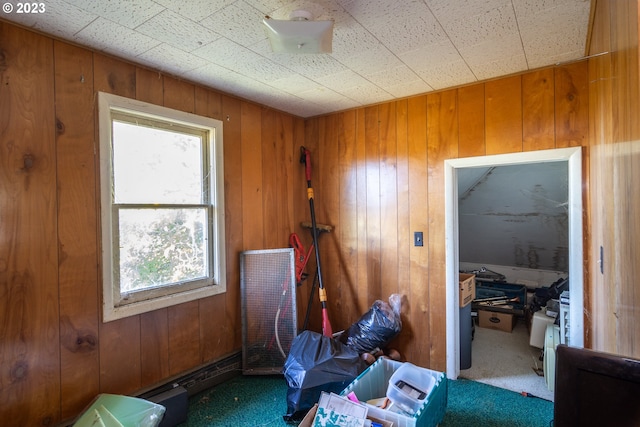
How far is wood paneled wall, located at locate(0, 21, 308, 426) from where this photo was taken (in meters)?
1.53

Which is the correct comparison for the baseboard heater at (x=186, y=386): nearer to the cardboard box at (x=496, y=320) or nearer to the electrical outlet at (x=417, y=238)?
the electrical outlet at (x=417, y=238)

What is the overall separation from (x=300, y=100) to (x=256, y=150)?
0.58 m

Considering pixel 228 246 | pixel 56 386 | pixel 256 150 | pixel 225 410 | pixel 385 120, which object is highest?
pixel 385 120

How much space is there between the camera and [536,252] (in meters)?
4.22

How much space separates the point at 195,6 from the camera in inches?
55.9

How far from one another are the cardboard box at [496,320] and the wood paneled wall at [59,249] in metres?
3.13

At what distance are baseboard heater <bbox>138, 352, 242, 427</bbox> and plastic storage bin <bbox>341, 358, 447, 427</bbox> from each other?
1059mm

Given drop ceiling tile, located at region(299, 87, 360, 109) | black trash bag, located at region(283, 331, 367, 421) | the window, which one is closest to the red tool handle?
drop ceiling tile, located at region(299, 87, 360, 109)

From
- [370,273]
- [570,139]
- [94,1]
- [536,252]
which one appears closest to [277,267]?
[370,273]

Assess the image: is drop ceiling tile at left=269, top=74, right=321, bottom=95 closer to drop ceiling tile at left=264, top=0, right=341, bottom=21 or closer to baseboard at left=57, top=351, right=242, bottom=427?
drop ceiling tile at left=264, top=0, right=341, bottom=21

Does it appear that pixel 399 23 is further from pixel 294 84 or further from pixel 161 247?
pixel 161 247

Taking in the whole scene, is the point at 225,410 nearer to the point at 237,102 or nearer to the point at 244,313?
the point at 244,313

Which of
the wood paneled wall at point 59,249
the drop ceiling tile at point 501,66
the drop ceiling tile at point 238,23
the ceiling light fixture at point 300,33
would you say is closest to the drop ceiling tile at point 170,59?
the wood paneled wall at point 59,249

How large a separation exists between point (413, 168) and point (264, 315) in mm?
1748
